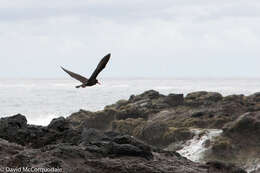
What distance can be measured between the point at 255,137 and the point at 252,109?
32.0 feet

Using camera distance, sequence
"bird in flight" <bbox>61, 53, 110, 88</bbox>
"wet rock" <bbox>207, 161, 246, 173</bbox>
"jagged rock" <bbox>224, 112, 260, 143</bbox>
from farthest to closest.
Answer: "jagged rock" <bbox>224, 112, 260, 143</bbox> < "wet rock" <bbox>207, 161, 246, 173</bbox> < "bird in flight" <bbox>61, 53, 110, 88</bbox>

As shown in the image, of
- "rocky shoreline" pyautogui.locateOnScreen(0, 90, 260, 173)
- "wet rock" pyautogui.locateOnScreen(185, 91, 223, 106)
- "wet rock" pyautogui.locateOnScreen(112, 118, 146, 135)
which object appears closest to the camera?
"rocky shoreline" pyautogui.locateOnScreen(0, 90, 260, 173)

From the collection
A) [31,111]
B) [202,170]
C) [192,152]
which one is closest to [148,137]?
[192,152]

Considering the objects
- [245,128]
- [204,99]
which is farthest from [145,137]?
[204,99]

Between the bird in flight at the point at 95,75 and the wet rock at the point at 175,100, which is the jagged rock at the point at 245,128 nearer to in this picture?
the wet rock at the point at 175,100

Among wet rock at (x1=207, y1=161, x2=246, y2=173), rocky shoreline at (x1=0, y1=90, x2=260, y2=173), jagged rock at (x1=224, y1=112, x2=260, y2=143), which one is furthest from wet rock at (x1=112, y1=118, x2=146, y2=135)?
wet rock at (x1=207, y1=161, x2=246, y2=173)

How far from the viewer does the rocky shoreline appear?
63.6 ft

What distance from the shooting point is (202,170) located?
20.6 meters

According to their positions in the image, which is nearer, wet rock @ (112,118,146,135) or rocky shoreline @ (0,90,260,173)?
rocky shoreline @ (0,90,260,173)

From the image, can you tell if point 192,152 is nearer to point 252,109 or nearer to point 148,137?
point 148,137

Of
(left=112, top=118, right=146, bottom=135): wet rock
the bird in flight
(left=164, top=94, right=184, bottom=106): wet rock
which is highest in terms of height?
the bird in flight

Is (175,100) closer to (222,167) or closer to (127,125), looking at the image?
(127,125)

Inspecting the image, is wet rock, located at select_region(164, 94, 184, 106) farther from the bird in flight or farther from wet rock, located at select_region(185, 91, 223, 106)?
the bird in flight

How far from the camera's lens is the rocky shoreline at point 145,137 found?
19375 millimetres
